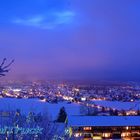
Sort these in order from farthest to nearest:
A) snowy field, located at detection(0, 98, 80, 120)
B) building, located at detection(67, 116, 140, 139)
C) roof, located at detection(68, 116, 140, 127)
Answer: roof, located at detection(68, 116, 140, 127)
building, located at detection(67, 116, 140, 139)
snowy field, located at detection(0, 98, 80, 120)

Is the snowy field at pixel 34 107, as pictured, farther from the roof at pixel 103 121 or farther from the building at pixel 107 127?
the building at pixel 107 127

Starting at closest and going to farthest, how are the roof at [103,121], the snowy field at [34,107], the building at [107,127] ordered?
the snowy field at [34,107]
the building at [107,127]
the roof at [103,121]

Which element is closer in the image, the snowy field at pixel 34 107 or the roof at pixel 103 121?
the snowy field at pixel 34 107

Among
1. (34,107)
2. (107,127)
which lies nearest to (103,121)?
(107,127)

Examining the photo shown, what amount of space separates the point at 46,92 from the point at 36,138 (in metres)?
83.9

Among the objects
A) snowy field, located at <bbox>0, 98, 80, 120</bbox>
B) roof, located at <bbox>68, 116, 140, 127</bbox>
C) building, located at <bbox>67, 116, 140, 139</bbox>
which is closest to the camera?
snowy field, located at <bbox>0, 98, 80, 120</bbox>

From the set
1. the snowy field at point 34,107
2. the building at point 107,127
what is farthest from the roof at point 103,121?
the snowy field at point 34,107

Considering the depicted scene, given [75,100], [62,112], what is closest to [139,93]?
[75,100]

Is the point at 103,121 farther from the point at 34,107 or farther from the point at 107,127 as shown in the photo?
the point at 34,107

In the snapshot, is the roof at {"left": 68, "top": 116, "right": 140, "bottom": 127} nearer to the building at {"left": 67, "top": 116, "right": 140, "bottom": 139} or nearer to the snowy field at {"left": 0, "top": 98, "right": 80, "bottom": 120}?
the building at {"left": 67, "top": 116, "right": 140, "bottom": 139}

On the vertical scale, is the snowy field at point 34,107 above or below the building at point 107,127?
above

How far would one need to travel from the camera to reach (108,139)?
3516cm

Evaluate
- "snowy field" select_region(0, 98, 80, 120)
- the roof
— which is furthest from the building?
"snowy field" select_region(0, 98, 80, 120)

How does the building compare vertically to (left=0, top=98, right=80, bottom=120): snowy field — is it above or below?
below
